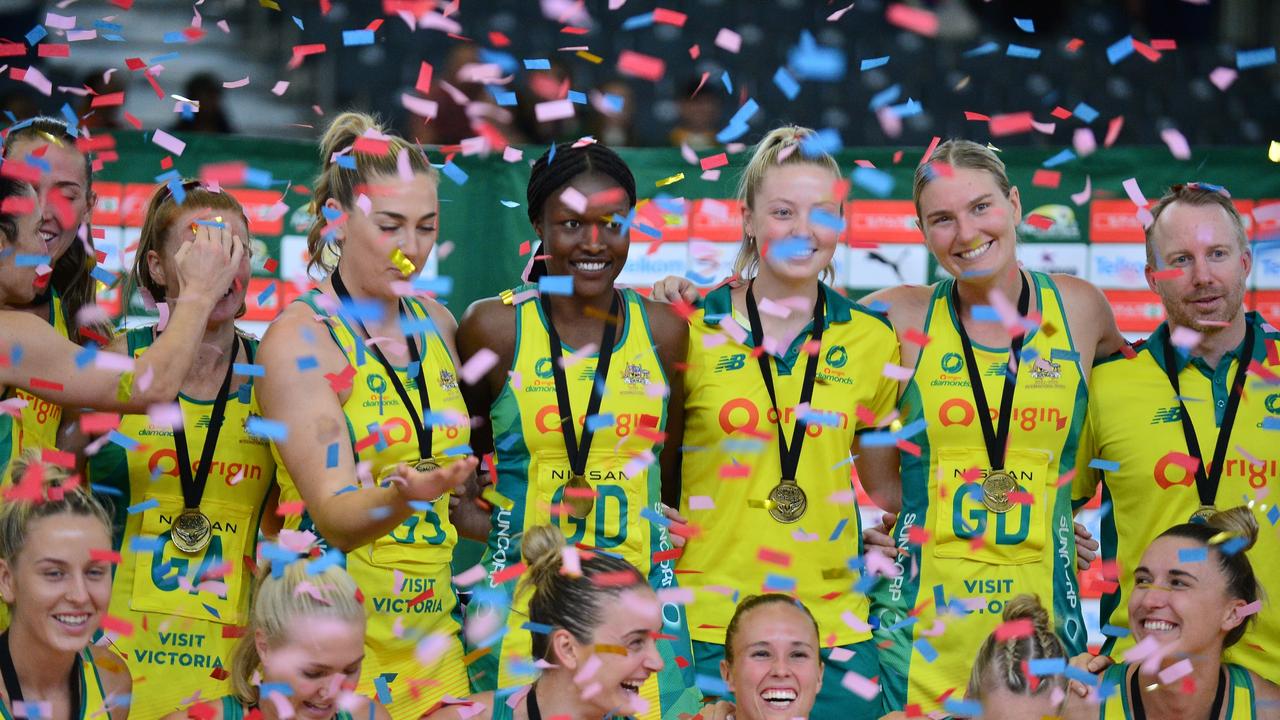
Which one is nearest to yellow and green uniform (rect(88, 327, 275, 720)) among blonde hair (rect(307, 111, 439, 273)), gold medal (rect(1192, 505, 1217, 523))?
blonde hair (rect(307, 111, 439, 273))

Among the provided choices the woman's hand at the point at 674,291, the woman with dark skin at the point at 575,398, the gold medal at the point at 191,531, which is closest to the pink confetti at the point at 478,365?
the woman with dark skin at the point at 575,398

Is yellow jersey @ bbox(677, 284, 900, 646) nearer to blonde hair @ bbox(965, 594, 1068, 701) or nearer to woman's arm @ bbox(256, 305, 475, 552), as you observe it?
blonde hair @ bbox(965, 594, 1068, 701)

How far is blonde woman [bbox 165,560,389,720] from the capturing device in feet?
12.7

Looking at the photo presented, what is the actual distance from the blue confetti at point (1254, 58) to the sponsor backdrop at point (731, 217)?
76.2 inches

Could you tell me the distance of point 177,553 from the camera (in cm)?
438

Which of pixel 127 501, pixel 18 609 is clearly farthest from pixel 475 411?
pixel 18 609

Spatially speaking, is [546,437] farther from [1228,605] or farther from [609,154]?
[1228,605]

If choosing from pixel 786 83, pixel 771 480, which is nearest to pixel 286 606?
pixel 771 480

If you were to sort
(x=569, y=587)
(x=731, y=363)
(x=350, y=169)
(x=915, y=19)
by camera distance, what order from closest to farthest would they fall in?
(x=569, y=587)
(x=350, y=169)
(x=731, y=363)
(x=915, y=19)

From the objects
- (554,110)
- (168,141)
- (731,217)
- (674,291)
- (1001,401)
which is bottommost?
(1001,401)

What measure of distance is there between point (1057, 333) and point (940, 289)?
37cm

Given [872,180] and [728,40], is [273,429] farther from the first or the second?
[728,40]

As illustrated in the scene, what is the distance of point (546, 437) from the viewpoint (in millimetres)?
4387

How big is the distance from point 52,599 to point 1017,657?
2.39m
